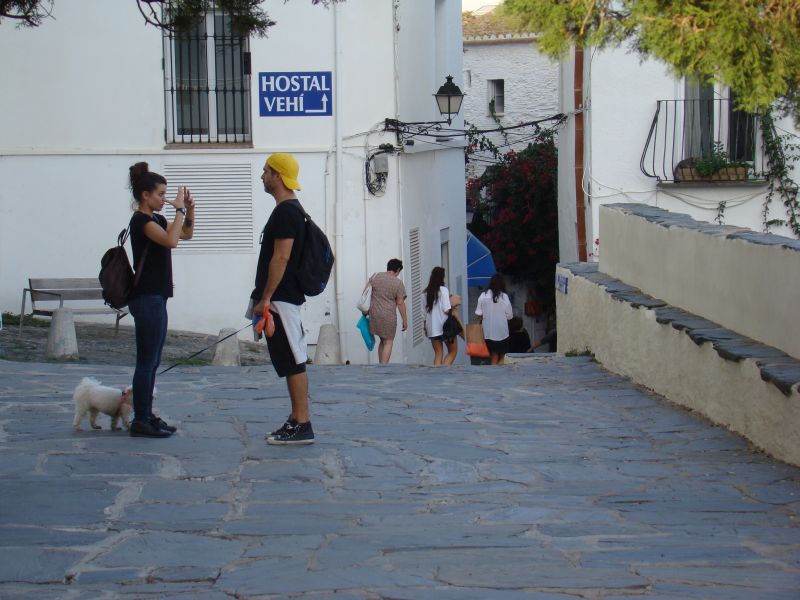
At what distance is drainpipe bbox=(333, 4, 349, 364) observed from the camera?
18.6 m

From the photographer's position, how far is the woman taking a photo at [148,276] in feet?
24.1

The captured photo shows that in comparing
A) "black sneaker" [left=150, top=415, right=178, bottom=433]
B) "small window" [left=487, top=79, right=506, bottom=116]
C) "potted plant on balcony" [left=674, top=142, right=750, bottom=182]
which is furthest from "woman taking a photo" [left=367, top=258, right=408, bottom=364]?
"small window" [left=487, top=79, right=506, bottom=116]

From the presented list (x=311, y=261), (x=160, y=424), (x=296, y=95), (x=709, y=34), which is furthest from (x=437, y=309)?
(x=709, y=34)

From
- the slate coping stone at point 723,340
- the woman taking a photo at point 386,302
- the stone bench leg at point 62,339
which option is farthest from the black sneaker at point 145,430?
the woman taking a photo at point 386,302

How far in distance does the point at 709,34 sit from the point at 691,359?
3.05 m

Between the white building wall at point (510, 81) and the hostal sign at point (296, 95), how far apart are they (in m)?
14.4

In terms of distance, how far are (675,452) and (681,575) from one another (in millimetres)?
2663

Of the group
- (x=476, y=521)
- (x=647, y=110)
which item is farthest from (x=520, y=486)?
(x=647, y=110)

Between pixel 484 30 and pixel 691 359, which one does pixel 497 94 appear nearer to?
pixel 484 30

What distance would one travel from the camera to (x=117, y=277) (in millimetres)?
7293

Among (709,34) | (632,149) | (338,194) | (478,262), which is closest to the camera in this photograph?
(709,34)

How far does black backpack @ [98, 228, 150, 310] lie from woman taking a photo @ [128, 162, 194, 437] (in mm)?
38

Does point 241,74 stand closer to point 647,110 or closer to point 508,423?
point 647,110

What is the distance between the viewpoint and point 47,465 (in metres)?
6.70
